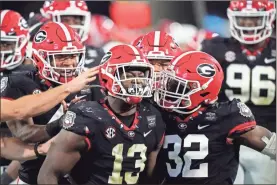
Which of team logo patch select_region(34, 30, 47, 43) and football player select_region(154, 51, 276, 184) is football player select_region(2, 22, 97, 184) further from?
football player select_region(154, 51, 276, 184)

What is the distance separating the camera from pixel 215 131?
249cm

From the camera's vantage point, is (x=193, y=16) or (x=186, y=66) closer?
(x=186, y=66)

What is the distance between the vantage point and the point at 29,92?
266cm

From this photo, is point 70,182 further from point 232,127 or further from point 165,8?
point 165,8

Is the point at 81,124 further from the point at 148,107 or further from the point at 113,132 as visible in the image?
the point at 148,107

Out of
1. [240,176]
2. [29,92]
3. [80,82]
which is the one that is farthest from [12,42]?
[240,176]

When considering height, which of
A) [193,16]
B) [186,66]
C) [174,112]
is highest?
[186,66]

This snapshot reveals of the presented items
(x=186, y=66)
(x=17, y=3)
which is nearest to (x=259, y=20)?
(x=186, y=66)

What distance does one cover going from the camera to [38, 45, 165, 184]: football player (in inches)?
92.2

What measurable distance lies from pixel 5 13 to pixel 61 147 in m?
1.10

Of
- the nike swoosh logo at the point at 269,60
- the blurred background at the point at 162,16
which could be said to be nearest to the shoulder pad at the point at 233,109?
the nike swoosh logo at the point at 269,60

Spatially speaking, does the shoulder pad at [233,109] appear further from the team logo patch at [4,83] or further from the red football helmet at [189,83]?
the team logo patch at [4,83]

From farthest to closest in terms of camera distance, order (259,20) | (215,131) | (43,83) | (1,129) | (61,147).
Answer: (259,20), (1,129), (43,83), (215,131), (61,147)

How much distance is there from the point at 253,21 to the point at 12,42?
1113 mm
